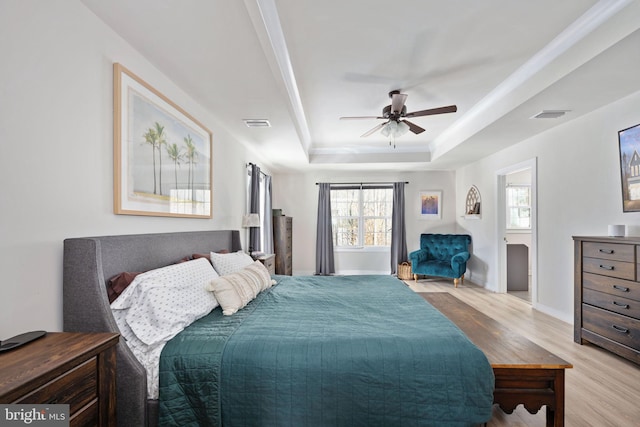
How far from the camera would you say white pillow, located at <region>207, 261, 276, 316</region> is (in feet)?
6.68

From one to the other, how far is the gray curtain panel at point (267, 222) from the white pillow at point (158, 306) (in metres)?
3.41

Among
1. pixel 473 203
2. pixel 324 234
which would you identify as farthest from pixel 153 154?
pixel 473 203

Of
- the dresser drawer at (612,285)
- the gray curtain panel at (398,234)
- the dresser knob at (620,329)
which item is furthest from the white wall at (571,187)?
the gray curtain panel at (398,234)

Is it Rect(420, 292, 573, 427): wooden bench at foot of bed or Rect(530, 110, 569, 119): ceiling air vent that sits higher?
Rect(530, 110, 569, 119): ceiling air vent

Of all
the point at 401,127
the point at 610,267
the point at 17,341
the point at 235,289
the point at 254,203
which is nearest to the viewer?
the point at 17,341

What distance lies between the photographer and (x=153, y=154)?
2227mm

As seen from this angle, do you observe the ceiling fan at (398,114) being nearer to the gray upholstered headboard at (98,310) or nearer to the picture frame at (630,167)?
the picture frame at (630,167)

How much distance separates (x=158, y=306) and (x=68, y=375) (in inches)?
25.0

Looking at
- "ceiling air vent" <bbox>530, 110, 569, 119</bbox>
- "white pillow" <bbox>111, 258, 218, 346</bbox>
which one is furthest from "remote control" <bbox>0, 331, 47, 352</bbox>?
"ceiling air vent" <bbox>530, 110, 569, 119</bbox>

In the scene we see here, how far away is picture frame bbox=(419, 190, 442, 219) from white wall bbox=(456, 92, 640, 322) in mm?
1973

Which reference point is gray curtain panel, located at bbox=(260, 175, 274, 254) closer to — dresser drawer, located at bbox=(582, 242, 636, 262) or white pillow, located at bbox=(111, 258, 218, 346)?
white pillow, located at bbox=(111, 258, 218, 346)

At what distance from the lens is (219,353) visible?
153 cm

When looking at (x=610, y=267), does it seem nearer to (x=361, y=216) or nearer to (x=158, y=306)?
(x=158, y=306)

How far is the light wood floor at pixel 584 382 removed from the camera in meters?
1.87
